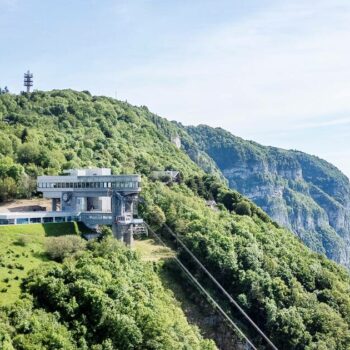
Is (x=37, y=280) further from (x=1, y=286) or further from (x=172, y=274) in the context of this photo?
(x=172, y=274)

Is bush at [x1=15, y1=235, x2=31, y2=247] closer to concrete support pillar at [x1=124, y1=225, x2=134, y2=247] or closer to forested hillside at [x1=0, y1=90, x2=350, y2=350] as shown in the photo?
forested hillside at [x1=0, y1=90, x2=350, y2=350]

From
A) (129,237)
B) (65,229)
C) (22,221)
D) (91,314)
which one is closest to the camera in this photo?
(91,314)

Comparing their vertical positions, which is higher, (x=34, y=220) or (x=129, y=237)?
(x=34, y=220)

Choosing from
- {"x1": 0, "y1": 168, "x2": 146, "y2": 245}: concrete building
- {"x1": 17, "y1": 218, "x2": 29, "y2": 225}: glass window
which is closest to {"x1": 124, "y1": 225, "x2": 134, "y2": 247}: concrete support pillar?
{"x1": 0, "y1": 168, "x2": 146, "y2": 245}: concrete building

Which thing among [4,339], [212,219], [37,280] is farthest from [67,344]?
[212,219]

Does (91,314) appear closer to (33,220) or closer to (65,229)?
(65,229)

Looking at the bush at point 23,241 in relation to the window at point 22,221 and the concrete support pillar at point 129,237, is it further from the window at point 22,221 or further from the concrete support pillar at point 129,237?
the concrete support pillar at point 129,237

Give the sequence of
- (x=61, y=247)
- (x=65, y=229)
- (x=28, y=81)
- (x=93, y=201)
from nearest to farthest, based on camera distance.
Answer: (x=61, y=247) → (x=65, y=229) → (x=93, y=201) → (x=28, y=81)

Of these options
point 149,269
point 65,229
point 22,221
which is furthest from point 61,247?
point 149,269
